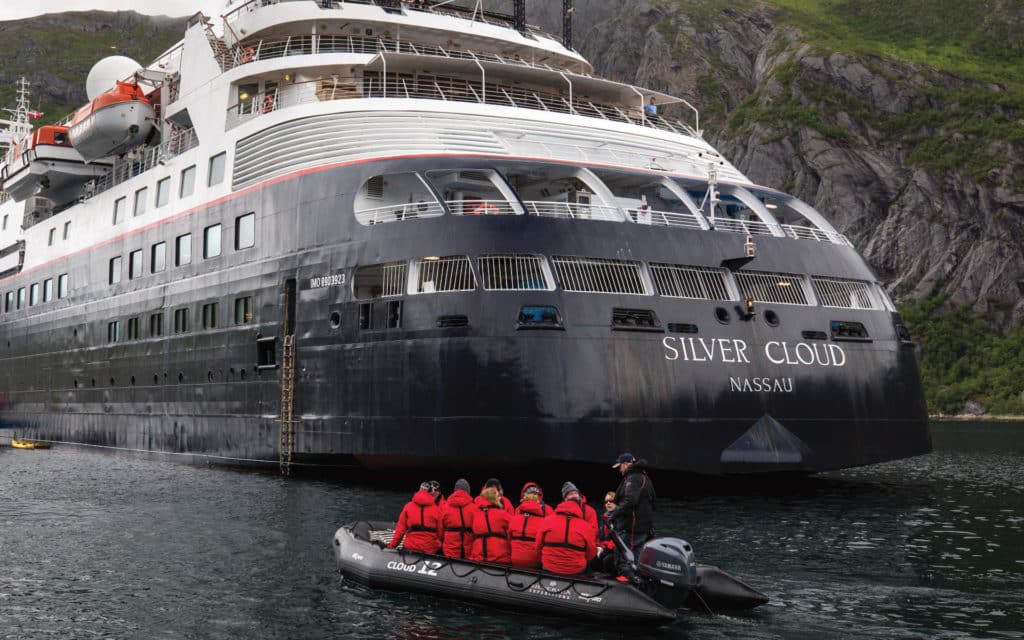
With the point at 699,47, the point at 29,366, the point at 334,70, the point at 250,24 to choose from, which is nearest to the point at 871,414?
the point at 334,70

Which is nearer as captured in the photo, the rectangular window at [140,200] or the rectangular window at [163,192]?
the rectangular window at [163,192]

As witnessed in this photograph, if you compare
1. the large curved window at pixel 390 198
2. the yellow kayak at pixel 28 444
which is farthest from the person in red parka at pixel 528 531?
the yellow kayak at pixel 28 444

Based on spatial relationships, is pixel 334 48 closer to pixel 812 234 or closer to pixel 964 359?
pixel 812 234

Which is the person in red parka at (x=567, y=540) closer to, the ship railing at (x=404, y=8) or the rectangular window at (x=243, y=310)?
the rectangular window at (x=243, y=310)

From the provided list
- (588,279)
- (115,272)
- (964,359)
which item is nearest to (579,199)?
(588,279)

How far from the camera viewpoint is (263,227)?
27000 millimetres

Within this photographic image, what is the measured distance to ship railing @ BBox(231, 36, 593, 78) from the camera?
97.5 feet

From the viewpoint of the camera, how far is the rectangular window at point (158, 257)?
31547mm

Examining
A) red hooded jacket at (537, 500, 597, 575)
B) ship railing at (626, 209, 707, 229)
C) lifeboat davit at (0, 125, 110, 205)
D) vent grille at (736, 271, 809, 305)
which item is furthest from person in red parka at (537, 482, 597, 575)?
lifeboat davit at (0, 125, 110, 205)

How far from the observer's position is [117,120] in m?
35.7

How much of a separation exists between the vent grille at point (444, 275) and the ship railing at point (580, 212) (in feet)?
6.20

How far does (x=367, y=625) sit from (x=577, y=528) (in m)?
2.93

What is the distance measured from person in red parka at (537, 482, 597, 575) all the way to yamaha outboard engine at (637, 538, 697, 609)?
2.51 ft

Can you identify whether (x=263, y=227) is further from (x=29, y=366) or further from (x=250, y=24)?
(x=29, y=366)
